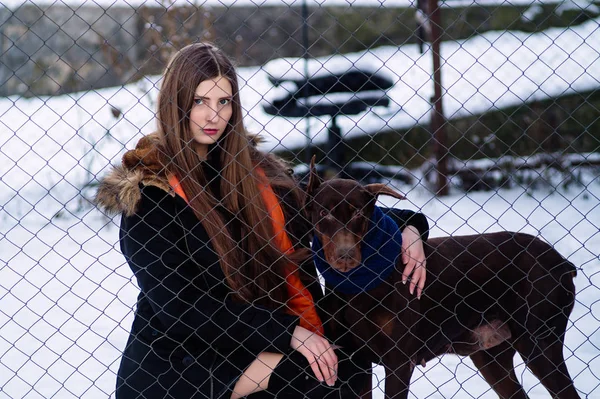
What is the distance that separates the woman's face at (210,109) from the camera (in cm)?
283

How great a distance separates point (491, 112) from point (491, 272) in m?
4.77

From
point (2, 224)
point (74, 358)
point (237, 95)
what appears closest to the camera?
point (237, 95)

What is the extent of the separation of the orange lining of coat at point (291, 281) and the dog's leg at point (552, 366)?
0.90 meters

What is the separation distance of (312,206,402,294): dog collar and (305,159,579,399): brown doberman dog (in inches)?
0.7

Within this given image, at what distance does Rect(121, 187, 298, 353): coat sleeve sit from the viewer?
9.05 ft

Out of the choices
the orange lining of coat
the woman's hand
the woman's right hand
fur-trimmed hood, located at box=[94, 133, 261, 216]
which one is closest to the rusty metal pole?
the woman's hand

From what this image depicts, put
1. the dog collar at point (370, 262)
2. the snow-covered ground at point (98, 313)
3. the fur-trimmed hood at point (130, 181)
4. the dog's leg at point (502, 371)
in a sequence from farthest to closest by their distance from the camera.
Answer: the snow-covered ground at point (98, 313)
the dog's leg at point (502, 371)
the dog collar at point (370, 262)
the fur-trimmed hood at point (130, 181)

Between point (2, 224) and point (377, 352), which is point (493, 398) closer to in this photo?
point (377, 352)

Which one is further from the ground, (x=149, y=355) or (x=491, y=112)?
(x=149, y=355)

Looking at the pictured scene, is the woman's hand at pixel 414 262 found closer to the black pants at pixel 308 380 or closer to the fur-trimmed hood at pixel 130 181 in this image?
the black pants at pixel 308 380

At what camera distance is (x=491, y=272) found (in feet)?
10.1

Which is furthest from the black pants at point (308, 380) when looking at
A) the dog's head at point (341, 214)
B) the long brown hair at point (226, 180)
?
the dog's head at point (341, 214)

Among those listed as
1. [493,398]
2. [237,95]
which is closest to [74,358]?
[237,95]

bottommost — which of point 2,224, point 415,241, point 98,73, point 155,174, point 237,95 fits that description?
point 2,224
